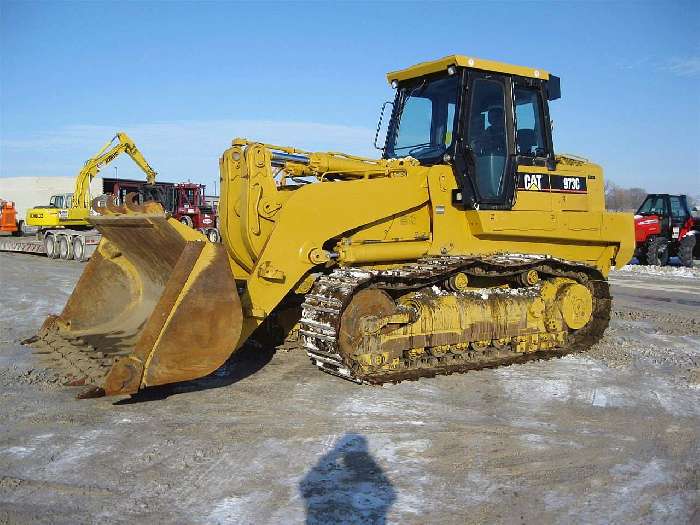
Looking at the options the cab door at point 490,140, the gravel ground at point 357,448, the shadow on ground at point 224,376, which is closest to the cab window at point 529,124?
the cab door at point 490,140

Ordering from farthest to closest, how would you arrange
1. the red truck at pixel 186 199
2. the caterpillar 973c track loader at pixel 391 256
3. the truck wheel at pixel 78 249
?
the red truck at pixel 186 199 → the truck wheel at pixel 78 249 → the caterpillar 973c track loader at pixel 391 256

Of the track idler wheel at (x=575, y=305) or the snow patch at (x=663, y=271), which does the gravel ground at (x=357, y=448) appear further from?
the snow patch at (x=663, y=271)

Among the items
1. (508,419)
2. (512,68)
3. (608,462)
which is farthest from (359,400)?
(512,68)

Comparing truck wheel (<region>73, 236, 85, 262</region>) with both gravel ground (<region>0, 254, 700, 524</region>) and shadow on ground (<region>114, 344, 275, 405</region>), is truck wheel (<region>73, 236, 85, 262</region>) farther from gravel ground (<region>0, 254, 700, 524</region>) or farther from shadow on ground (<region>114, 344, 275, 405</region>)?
shadow on ground (<region>114, 344, 275, 405</region>)

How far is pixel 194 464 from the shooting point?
4.46m

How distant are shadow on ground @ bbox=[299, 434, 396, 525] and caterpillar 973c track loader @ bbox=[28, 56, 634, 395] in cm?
144

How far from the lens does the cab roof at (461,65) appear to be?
736cm

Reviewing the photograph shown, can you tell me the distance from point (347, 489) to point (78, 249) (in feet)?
71.7

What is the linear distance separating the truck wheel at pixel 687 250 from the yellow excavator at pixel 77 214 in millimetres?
19977

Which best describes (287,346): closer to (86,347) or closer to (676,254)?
(86,347)

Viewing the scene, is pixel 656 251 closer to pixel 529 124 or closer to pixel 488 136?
pixel 529 124

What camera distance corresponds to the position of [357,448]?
480cm

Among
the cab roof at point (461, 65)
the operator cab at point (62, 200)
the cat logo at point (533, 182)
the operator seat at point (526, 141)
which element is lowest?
the cat logo at point (533, 182)

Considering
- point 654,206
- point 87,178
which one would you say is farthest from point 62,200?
point 654,206
